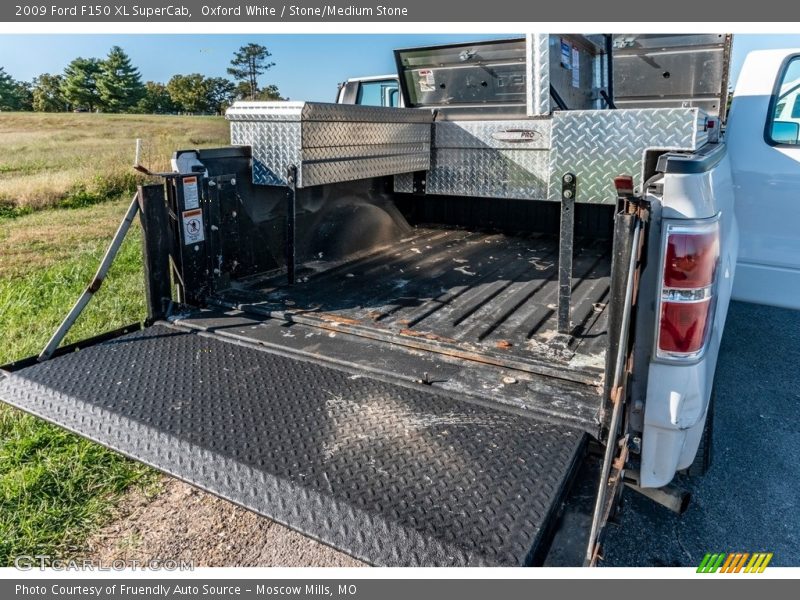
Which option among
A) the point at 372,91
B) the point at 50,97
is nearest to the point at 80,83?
the point at 50,97

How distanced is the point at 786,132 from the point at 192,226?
11.9 ft

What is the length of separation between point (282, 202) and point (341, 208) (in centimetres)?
65

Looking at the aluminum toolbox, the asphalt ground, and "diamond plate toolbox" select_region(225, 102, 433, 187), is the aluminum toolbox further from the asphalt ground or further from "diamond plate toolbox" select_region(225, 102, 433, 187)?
the asphalt ground

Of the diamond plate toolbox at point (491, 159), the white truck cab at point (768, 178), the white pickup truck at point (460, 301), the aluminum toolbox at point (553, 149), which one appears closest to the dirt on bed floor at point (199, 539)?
the white pickup truck at point (460, 301)

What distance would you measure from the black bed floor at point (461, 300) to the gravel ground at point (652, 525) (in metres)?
0.80

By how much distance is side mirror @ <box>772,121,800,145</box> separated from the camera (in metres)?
3.79

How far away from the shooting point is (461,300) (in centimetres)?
328

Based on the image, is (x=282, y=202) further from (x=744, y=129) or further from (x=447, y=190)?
(x=744, y=129)

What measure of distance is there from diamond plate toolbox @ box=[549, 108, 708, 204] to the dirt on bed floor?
7.86ft

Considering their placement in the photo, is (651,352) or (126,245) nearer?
(651,352)

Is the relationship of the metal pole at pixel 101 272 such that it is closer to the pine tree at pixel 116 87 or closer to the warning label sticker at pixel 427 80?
the warning label sticker at pixel 427 80

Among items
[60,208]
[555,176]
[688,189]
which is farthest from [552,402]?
[60,208]

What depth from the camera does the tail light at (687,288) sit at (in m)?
1.88

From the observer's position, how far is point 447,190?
14.8 feet
